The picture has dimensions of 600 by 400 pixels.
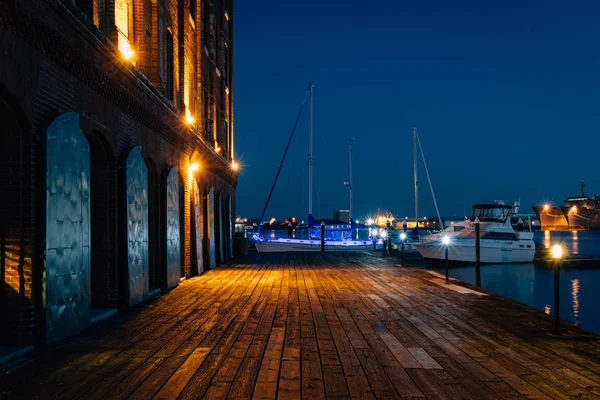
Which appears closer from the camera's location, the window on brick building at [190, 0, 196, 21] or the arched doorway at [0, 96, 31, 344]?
the arched doorway at [0, 96, 31, 344]

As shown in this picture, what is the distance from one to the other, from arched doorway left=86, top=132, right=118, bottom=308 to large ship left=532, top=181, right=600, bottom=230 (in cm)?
20245

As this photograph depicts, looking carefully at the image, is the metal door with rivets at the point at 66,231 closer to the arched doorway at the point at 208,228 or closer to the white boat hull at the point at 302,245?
the arched doorway at the point at 208,228

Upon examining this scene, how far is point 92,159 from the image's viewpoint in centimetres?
904

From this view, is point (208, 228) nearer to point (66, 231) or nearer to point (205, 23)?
point (205, 23)

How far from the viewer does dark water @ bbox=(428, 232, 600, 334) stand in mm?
26453

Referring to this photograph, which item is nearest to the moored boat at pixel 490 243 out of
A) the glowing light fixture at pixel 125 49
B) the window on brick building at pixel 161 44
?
the window on brick building at pixel 161 44

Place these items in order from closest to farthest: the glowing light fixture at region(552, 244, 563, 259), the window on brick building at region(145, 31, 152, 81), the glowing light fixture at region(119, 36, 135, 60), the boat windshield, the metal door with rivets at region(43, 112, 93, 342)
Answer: the metal door with rivets at region(43, 112, 93, 342) < the glowing light fixture at region(552, 244, 563, 259) < the glowing light fixture at region(119, 36, 135, 60) < the window on brick building at region(145, 31, 152, 81) < the boat windshield

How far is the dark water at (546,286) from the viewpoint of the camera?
26.5m

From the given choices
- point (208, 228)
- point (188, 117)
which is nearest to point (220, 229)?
point (208, 228)

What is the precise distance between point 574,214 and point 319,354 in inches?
8423

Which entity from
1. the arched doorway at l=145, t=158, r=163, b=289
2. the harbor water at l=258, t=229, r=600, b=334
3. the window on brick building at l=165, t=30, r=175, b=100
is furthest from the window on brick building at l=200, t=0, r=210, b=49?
the harbor water at l=258, t=229, r=600, b=334

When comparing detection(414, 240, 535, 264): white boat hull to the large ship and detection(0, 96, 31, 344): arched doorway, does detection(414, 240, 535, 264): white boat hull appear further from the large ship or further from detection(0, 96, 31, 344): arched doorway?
the large ship

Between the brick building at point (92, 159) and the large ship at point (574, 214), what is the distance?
7814 inches

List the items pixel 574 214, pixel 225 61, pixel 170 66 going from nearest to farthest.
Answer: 1. pixel 170 66
2. pixel 225 61
3. pixel 574 214
